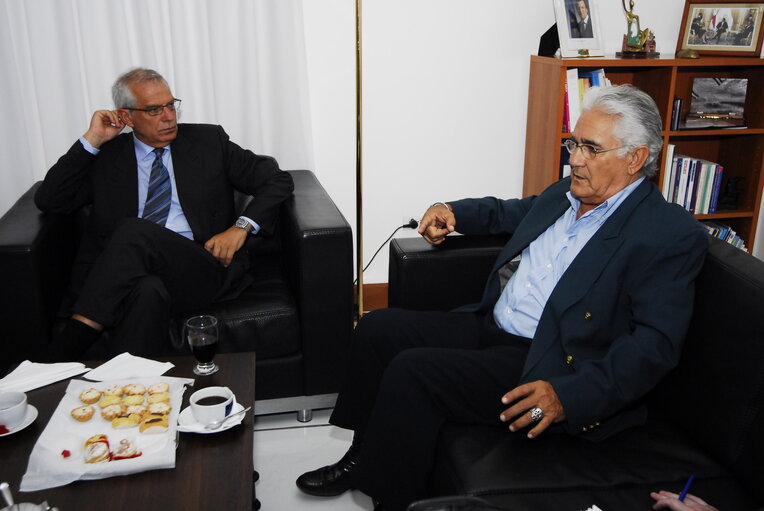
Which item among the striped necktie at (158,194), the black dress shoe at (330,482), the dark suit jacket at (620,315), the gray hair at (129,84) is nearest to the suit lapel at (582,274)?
the dark suit jacket at (620,315)

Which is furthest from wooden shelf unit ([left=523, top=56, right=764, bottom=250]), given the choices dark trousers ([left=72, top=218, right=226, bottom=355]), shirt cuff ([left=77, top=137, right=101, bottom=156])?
shirt cuff ([left=77, top=137, right=101, bottom=156])

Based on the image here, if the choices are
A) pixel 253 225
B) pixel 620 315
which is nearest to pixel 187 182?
pixel 253 225

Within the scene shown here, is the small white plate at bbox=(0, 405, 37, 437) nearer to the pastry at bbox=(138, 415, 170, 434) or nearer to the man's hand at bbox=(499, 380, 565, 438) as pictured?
the pastry at bbox=(138, 415, 170, 434)

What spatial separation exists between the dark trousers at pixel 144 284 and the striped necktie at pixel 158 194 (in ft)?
0.76

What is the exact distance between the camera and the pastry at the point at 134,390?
1578 millimetres

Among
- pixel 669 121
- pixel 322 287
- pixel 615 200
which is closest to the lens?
pixel 615 200

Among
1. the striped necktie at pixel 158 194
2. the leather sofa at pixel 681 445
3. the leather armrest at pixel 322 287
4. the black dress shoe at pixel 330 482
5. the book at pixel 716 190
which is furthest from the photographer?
the book at pixel 716 190

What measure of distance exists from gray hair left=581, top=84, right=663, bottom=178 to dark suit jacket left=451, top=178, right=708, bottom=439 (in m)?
0.10

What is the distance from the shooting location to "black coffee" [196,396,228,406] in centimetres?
152

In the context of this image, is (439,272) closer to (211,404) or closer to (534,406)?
(534,406)

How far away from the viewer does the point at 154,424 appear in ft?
4.80

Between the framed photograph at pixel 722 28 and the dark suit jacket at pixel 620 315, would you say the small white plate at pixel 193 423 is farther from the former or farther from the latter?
the framed photograph at pixel 722 28

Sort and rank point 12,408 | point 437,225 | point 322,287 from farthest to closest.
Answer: point 322,287
point 437,225
point 12,408

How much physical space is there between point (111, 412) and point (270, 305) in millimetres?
869
